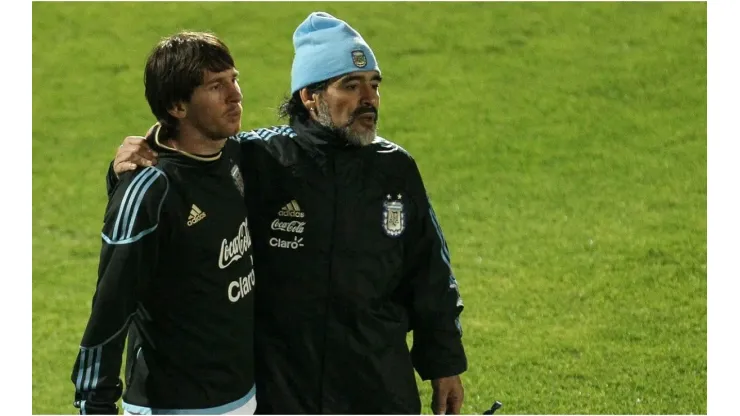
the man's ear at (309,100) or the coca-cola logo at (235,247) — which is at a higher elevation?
the man's ear at (309,100)

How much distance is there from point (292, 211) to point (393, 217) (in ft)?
0.97

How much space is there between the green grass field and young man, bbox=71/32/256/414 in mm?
2889

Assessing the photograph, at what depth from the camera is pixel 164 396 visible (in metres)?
3.63

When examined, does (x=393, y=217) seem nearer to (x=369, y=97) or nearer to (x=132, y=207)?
(x=369, y=97)

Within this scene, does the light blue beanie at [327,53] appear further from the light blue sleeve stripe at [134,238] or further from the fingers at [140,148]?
the light blue sleeve stripe at [134,238]

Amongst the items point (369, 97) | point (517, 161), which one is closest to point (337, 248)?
point (369, 97)

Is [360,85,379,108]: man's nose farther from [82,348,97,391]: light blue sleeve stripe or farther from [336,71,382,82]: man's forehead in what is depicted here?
[82,348,97,391]: light blue sleeve stripe

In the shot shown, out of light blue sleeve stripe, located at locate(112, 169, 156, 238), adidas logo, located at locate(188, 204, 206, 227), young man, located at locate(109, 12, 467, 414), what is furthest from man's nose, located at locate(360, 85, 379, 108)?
light blue sleeve stripe, located at locate(112, 169, 156, 238)

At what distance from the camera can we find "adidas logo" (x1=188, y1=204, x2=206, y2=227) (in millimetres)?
3553

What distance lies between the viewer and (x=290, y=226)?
12.7 ft

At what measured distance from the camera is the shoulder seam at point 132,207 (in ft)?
11.2

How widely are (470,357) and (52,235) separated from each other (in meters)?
3.47

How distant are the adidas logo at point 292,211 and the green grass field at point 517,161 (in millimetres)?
2734

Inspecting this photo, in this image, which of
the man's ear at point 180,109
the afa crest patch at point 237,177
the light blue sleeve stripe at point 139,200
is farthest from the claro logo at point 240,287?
the man's ear at point 180,109
